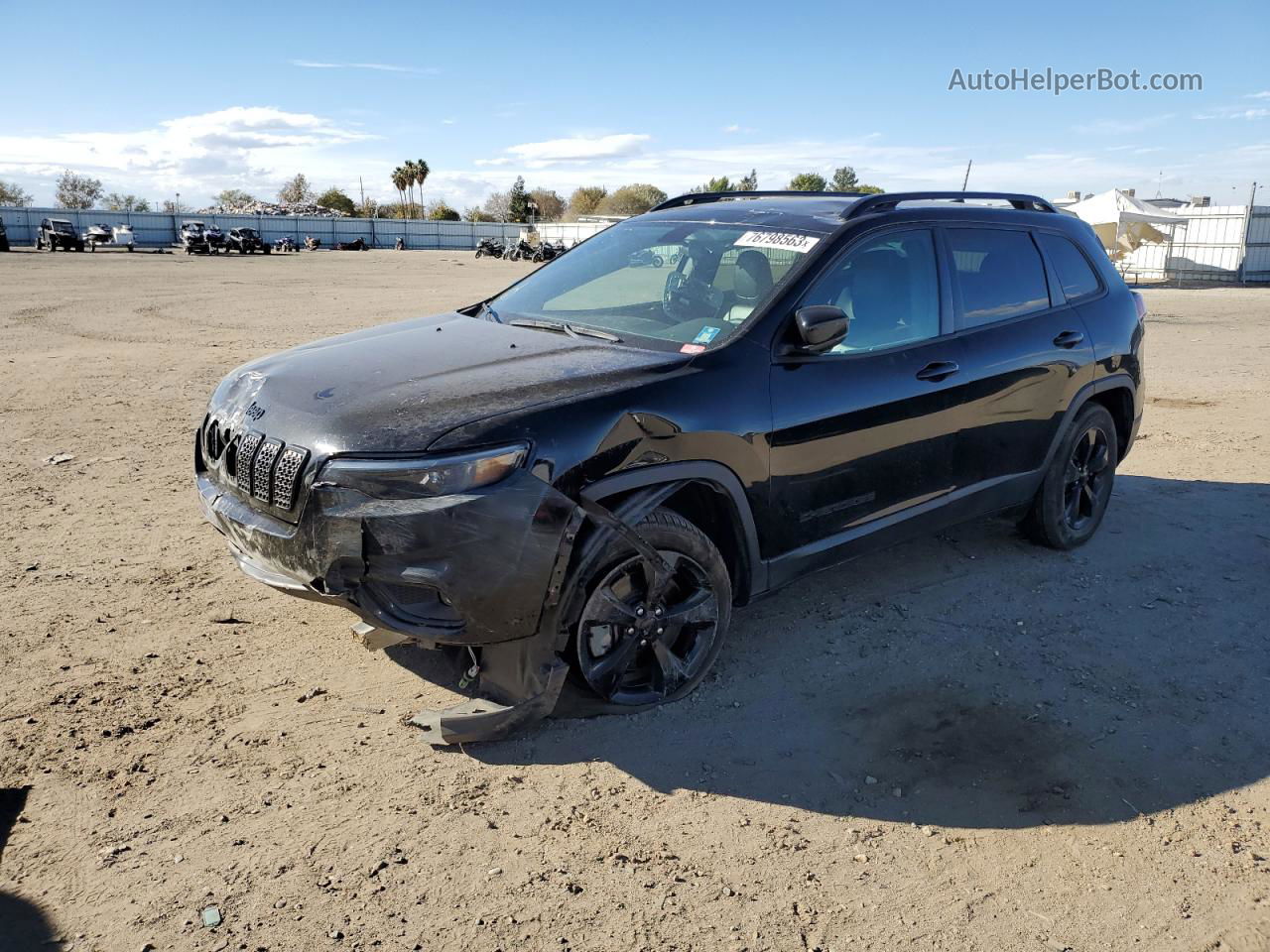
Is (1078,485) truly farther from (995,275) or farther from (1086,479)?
(995,275)

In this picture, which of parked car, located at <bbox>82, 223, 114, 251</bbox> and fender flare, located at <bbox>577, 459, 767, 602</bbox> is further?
parked car, located at <bbox>82, 223, 114, 251</bbox>

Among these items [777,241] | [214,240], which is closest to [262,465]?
[777,241]

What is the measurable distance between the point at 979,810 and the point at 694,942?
118 centimetres

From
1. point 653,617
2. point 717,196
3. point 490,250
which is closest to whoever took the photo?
point 653,617

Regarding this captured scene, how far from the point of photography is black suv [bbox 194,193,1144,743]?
316cm

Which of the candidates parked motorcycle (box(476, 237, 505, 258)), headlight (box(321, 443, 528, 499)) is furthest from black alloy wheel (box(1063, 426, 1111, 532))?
parked motorcycle (box(476, 237, 505, 258))

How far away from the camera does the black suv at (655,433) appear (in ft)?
10.4

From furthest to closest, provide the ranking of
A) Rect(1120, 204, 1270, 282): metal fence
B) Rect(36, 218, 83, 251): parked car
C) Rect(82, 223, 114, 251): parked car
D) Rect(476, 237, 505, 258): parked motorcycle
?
1. Rect(476, 237, 505, 258): parked motorcycle
2. Rect(82, 223, 114, 251): parked car
3. Rect(36, 218, 83, 251): parked car
4. Rect(1120, 204, 1270, 282): metal fence

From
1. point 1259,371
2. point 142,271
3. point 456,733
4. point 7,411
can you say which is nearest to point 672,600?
point 456,733

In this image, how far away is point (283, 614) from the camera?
4543 millimetres

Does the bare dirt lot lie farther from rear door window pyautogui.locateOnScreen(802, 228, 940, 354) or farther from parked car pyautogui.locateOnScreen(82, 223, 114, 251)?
parked car pyautogui.locateOnScreen(82, 223, 114, 251)

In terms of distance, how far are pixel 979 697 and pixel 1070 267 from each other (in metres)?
2.78

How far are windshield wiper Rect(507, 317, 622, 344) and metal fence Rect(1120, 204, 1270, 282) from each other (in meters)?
40.6

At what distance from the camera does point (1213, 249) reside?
129ft
